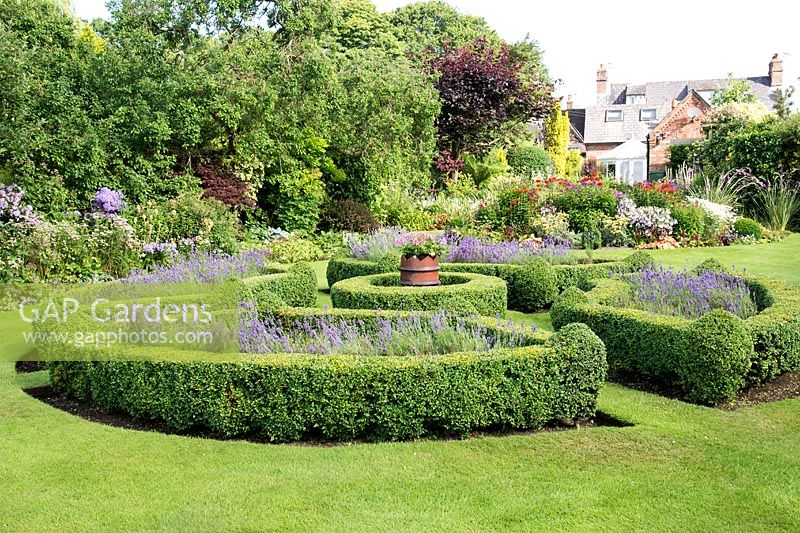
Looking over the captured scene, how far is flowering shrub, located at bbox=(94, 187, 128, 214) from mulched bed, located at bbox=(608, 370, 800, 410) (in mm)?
9407

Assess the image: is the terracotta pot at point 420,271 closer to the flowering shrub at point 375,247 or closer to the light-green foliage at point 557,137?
the flowering shrub at point 375,247

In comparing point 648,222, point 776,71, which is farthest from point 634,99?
point 648,222

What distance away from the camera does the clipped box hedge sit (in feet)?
17.8

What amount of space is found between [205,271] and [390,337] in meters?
4.60

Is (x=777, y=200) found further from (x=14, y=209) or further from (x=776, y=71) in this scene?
(x=776, y=71)

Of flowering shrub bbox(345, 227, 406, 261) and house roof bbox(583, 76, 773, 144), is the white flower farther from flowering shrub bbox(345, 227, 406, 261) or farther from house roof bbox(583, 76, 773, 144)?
house roof bbox(583, 76, 773, 144)

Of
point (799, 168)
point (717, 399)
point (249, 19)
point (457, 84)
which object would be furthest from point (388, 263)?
point (457, 84)

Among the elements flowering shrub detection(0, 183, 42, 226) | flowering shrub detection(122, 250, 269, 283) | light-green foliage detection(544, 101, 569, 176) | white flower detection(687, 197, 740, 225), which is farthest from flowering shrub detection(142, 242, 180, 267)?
light-green foliage detection(544, 101, 569, 176)

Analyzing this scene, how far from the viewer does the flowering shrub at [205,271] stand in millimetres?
9094

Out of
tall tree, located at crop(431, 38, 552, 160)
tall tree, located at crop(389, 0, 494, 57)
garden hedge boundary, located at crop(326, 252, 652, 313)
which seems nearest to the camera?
garden hedge boundary, located at crop(326, 252, 652, 313)

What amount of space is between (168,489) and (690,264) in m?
10.7

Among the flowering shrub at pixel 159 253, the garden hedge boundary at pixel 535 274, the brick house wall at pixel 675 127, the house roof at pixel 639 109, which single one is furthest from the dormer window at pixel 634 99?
the flowering shrub at pixel 159 253

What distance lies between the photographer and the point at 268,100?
15.8 m

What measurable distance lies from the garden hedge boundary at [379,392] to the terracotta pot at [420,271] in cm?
325
